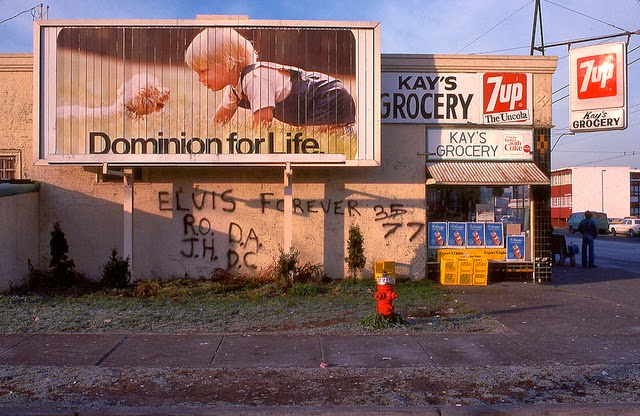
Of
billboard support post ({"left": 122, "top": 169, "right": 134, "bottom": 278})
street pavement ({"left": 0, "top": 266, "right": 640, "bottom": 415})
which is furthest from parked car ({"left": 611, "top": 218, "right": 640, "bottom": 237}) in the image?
billboard support post ({"left": 122, "top": 169, "right": 134, "bottom": 278})

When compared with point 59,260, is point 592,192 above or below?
above

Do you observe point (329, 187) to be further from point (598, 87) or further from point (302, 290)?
point (598, 87)

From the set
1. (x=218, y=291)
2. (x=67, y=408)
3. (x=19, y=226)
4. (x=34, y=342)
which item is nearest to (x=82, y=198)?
(x=19, y=226)

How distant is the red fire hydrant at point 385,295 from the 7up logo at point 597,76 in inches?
317

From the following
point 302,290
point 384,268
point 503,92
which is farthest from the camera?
point 503,92

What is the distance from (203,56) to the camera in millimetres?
13680

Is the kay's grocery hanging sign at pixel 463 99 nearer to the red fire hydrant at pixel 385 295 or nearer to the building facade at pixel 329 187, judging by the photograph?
the building facade at pixel 329 187

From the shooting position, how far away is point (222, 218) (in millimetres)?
14914

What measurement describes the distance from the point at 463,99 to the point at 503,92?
3.04ft

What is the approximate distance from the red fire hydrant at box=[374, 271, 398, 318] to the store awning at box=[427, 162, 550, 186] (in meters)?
5.47

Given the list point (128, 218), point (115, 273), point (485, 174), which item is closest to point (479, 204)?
point (485, 174)

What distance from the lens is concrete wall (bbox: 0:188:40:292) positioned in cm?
1302

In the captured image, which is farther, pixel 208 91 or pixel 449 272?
pixel 449 272

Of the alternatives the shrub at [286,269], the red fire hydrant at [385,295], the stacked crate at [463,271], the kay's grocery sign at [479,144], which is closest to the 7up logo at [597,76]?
the kay's grocery sign at [479,144]
